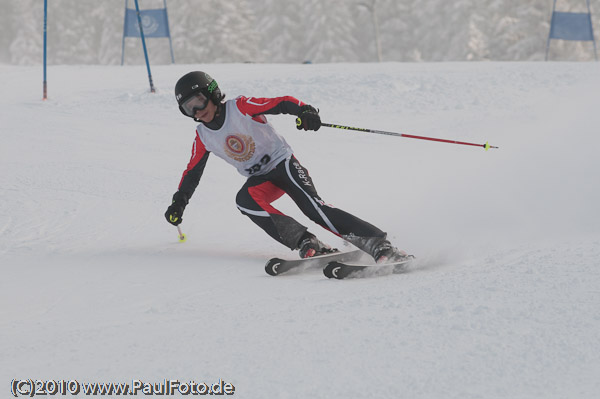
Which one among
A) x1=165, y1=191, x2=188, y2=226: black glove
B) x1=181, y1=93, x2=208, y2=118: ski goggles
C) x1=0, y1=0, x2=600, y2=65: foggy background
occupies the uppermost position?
x1=181, y1=93, x2=208, y2=118: ski goggles

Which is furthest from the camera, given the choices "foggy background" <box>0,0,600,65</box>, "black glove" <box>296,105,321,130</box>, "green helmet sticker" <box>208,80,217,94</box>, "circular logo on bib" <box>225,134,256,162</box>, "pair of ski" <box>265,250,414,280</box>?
"foggy background" <box>0,0,600,65</box>

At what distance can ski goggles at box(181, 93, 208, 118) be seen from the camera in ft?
12.9

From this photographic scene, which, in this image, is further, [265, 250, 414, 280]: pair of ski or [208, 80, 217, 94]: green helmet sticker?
[208, 80, 217, 94]: green helmet sticker

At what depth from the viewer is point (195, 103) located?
3961 millimetres

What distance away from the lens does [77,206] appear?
577cm

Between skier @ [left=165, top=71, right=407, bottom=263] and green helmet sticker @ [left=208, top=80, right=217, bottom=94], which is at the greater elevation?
green helmet sticker @ [left=208, top=80, right=217, bottom=94]

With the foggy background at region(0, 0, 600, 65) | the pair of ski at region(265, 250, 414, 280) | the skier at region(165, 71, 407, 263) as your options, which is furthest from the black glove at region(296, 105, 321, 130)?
the foggy background at region(0, 0, 600, 65)

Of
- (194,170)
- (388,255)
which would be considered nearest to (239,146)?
(194,170)

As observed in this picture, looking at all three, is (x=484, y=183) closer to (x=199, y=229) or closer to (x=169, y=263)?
(x=199, y=229)

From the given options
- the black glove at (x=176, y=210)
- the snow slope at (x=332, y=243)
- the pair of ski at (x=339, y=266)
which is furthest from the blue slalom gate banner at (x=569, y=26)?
the black glove at (x=176, y=210)

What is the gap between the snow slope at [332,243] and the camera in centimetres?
211

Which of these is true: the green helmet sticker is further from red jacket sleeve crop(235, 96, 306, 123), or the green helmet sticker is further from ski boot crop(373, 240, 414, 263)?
ski boot crop(373, 240, 414, 263)

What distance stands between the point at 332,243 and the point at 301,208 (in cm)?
71

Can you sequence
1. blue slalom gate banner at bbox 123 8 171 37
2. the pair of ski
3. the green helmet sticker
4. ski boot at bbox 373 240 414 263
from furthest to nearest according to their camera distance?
blue slalom gate banner at bbox 123 8 171 37 → the green helmet sticker → ski boot at bbox 373 240 414 263 → the pair of ski
